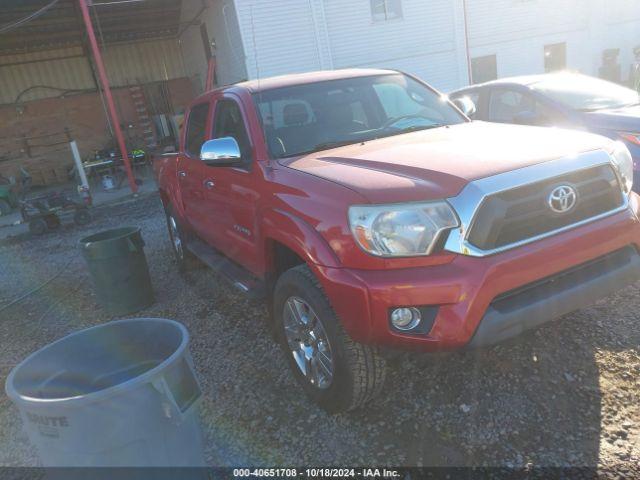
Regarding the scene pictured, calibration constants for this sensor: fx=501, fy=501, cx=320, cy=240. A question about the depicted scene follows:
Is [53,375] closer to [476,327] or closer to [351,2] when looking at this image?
[476,327]

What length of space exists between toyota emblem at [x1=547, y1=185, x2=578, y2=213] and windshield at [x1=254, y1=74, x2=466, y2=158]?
1.29 meters

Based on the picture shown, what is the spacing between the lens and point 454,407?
2760 mm

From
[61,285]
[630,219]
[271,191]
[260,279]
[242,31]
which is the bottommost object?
[61,285]

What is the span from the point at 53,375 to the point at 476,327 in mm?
1934

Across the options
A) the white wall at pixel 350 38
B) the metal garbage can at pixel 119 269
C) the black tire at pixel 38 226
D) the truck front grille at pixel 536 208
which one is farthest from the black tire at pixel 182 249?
the white wall at pixel 350 38

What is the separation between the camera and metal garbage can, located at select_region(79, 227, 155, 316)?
4.53 metres

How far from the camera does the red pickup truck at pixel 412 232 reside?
225 cm

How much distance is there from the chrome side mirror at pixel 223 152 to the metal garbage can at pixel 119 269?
1648 mm

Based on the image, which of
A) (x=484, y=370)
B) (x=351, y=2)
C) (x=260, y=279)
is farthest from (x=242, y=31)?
(x=484, y=370)

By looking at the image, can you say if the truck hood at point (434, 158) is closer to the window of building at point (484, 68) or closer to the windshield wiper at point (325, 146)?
the windshield wiper at point (325, 146)

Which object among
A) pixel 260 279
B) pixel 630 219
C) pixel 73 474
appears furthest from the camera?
pixel 260 279

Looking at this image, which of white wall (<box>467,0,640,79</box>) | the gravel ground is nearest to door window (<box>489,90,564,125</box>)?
the gravel ground

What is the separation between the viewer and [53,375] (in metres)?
2.29

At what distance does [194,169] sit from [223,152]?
1263 millimetres
